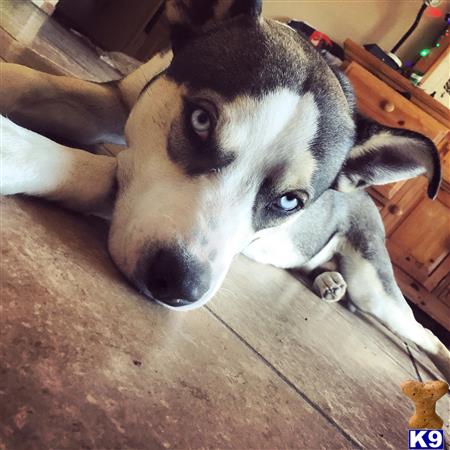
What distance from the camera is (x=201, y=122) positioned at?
1.70 m

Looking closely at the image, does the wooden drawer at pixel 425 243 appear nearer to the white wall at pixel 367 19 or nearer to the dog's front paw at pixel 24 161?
the white wall at pixel 367 19

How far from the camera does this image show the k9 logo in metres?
1.89

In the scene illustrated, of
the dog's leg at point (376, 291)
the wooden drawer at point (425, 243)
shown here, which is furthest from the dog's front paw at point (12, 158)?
the wooden drawer at point (425, 243)

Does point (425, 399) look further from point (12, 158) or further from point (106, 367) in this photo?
point (12, 158)

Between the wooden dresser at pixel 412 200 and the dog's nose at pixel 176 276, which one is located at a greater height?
the wooden dresser at pixel 412 200

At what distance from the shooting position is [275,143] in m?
1.67

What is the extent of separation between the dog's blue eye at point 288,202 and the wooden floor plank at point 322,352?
47cm

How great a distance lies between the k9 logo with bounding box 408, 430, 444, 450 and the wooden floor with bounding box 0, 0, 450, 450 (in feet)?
0.14

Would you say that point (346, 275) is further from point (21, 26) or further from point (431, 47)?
point (431, 47)

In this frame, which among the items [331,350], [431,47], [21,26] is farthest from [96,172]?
[431,47]

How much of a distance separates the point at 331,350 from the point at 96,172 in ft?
4.50

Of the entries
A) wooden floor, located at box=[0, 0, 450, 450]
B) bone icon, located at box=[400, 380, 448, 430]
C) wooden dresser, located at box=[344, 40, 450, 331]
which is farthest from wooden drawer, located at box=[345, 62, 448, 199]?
wooden floor, located at box=[0, 0, 450, 450]

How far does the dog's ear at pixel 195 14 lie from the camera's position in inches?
78.6

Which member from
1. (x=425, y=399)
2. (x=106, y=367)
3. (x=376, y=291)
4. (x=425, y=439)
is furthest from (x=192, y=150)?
(x=376, y=291)
